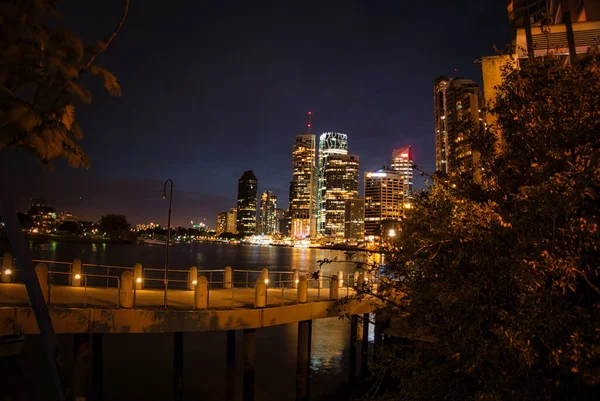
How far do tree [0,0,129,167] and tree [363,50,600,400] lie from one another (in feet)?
21.0

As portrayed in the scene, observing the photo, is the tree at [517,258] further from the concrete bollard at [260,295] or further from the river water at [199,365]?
the river water at [199,365]

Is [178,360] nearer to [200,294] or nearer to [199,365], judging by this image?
[200,294]

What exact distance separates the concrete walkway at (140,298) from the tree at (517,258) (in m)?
10.4

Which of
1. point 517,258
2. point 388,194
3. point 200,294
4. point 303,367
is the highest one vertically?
point 388,194

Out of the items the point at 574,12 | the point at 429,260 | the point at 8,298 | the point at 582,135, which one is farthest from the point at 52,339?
the point at 574,12

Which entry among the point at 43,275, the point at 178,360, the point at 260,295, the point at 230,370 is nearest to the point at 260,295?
the point at 260,295

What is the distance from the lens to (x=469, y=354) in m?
7.62

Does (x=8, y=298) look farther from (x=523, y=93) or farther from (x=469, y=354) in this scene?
(x=523, y=93)

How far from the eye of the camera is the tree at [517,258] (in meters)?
6.56

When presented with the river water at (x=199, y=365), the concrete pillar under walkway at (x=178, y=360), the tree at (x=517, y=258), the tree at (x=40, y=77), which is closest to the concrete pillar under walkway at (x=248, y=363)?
the concrete pillar under walkway at (x=178, y=360)

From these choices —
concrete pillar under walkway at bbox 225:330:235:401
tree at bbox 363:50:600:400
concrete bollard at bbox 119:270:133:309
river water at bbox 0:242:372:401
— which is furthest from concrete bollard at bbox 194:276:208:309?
tree at bbox 363:50:600:400

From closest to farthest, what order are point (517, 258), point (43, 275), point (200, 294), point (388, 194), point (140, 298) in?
point (517, 258), point (43, 275), point (200, 294), point (140, 298), point (388, 194)

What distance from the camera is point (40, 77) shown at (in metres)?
7.65

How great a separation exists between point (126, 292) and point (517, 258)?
12925mm
